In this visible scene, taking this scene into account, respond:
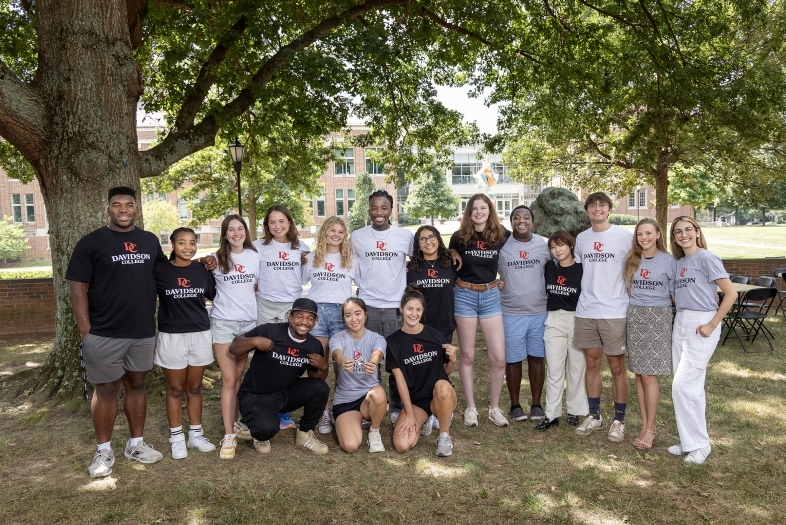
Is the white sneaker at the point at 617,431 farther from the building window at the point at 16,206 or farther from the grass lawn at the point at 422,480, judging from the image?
the building window at the point at 16,206

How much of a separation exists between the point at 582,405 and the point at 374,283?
2164 mm

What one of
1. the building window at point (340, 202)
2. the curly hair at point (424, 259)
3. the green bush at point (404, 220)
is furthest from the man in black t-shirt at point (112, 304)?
the green bush at point (404, 220)

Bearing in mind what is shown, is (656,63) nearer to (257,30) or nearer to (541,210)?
(541,210)

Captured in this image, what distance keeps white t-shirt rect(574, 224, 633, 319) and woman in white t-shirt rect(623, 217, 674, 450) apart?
9 centimetres

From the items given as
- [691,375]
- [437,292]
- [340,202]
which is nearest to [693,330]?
[691,375]

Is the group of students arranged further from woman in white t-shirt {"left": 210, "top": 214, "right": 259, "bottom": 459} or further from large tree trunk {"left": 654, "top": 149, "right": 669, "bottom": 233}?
large tree trunk {"left": 654, "top": 149, "right": 669, "bottom": 233}

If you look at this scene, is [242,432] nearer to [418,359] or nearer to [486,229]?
[418,359]

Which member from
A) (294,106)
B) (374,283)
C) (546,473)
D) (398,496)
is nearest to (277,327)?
(374,283)

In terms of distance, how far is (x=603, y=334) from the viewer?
4977mm

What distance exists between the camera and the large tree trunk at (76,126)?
6078mm

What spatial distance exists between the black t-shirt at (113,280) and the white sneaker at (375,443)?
1.95 m

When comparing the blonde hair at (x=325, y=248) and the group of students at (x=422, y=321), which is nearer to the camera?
the group of students at (x=422, y=321)

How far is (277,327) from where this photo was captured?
4.90m

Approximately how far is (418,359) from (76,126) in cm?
422
